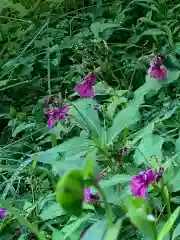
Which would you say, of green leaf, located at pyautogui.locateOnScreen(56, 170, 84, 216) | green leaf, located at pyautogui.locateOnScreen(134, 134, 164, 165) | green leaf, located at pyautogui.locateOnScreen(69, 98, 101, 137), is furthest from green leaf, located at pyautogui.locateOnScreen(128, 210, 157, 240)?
green leaf, located at pyautogui.locateOnScreen(69, 98, 101, 137)

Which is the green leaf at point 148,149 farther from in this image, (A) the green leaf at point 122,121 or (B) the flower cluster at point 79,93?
(B) the flower cluster at point 79,93

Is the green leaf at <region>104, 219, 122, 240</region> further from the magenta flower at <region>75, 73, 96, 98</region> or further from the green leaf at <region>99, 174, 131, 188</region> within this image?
the magenta flower at <region>75, 73, 96, 98</region>

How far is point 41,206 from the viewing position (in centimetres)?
104

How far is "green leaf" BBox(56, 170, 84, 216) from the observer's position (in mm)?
547

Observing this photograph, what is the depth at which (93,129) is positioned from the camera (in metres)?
1.05

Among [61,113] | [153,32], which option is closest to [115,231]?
[61,113]

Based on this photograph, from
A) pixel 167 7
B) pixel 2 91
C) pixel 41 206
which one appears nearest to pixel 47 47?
pixel 2 91

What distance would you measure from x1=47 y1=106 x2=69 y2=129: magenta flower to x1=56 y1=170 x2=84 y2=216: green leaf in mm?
618

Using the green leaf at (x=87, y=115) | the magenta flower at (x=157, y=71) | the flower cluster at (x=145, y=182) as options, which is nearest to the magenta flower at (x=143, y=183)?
the flower cluster at (x=145, y=182)

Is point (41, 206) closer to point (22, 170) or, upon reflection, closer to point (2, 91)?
point (22, 170)

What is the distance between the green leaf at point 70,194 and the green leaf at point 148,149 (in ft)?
1.30

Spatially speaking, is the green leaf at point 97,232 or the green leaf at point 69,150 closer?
the green leaf at point 97,232

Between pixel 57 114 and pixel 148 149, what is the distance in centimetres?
29

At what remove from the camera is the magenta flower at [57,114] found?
119cm
